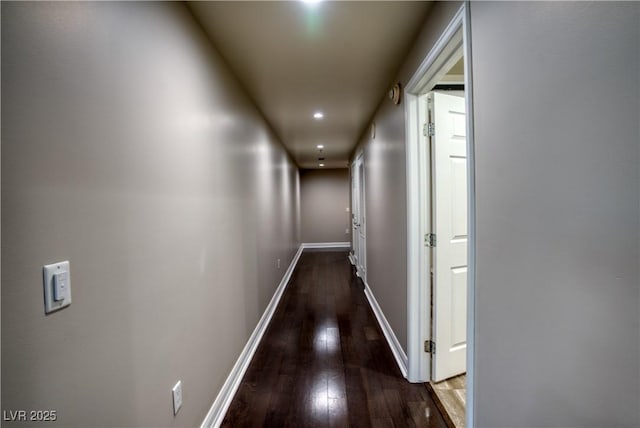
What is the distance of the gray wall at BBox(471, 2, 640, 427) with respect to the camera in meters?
0.55

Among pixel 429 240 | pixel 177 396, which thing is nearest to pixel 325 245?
pixel 429 240

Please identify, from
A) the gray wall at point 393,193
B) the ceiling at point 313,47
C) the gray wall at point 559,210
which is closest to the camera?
the gray wall at point 559,210

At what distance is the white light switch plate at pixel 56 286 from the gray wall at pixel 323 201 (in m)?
7.24

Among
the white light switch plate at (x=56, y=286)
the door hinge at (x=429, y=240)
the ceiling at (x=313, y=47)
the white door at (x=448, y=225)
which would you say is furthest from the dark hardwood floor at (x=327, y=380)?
the ceiling at (x=313, y=47)

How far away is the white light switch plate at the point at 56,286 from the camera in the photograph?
0.65m

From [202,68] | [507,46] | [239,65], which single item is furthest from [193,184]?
[507,46]

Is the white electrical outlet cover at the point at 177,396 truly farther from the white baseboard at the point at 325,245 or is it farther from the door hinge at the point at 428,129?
the white baseboard at the point at 325,245

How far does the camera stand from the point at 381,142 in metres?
2.80

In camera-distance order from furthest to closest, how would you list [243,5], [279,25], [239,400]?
1. [239,400]
2. [279,25]
3. [243,5]

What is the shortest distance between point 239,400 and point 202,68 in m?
2.09

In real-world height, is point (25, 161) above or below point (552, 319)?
above

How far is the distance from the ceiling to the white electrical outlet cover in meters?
1.83

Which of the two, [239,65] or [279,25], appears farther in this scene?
[239,65]

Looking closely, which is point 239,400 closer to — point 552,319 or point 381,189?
point 552,319
